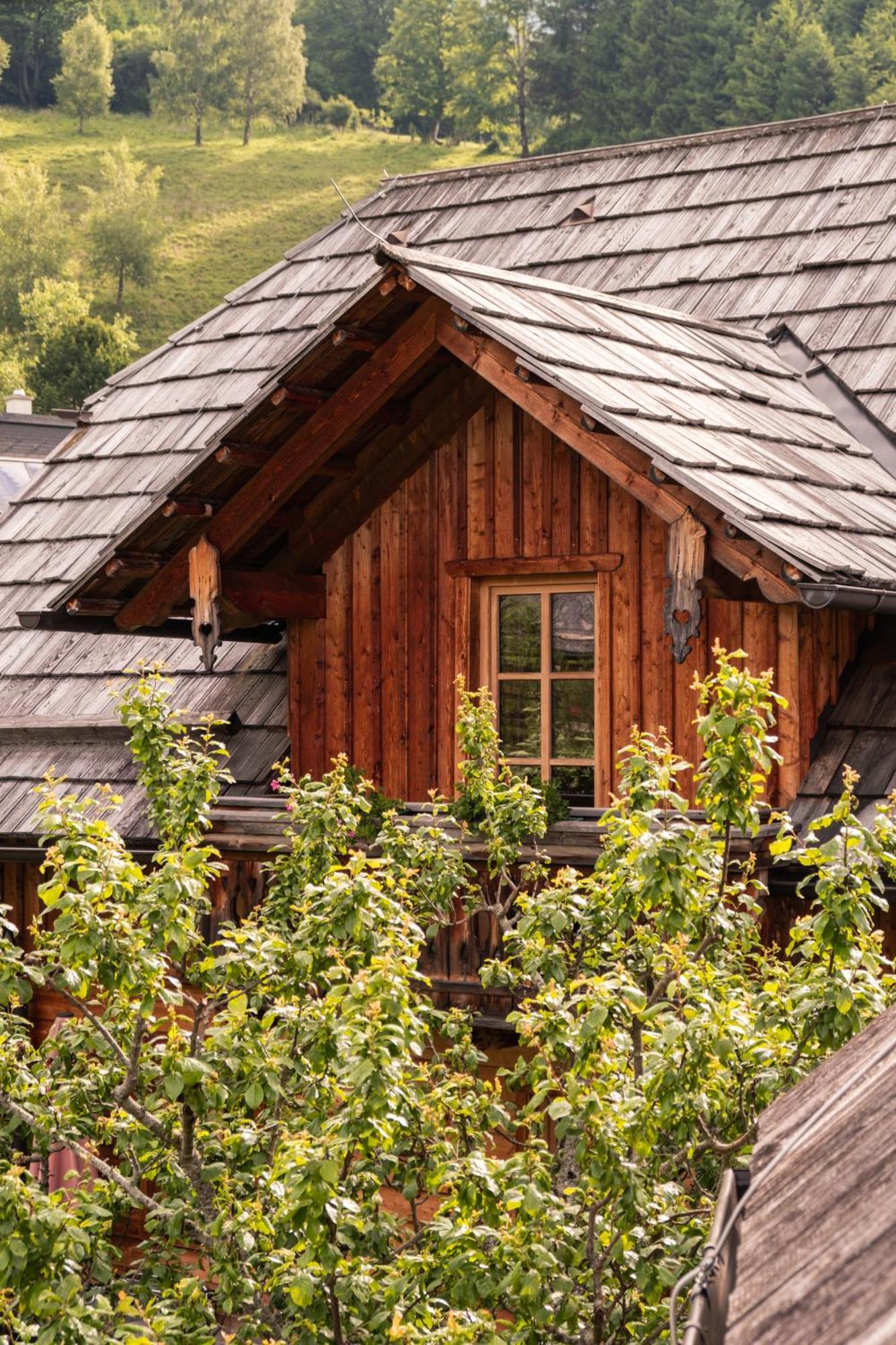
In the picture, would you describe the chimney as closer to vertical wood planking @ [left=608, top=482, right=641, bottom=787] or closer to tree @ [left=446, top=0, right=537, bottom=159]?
vertical wood planking @ [left=608, top=482, right=641, bottom=787]

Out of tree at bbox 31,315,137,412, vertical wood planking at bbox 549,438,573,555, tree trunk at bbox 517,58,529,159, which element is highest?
tree trunk at bbox 517,58,529,159

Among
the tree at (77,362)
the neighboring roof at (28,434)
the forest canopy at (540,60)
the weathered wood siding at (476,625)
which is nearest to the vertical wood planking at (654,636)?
the weathered wood siding at (476,625)

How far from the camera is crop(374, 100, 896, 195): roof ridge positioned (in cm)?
1289

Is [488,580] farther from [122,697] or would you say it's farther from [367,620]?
[122,697]

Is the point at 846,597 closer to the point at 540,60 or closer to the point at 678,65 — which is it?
the point at 678,65

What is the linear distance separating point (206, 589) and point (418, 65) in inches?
3408

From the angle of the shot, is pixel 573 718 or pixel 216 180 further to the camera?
pixel 216 180

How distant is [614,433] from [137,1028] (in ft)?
11.8

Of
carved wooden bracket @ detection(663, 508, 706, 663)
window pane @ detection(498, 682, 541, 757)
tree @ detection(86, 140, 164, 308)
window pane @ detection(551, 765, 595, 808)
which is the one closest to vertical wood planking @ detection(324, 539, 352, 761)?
window pane @ detection(498, 682, 541, 757)

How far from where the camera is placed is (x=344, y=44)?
9769 cm

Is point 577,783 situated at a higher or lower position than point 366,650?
lower

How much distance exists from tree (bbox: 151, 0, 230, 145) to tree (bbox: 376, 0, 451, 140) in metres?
8.40

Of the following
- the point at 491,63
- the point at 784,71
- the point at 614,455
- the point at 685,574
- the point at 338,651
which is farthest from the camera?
the point at 491,63

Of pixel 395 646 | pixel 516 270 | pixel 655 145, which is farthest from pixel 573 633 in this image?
pixel 655 145
